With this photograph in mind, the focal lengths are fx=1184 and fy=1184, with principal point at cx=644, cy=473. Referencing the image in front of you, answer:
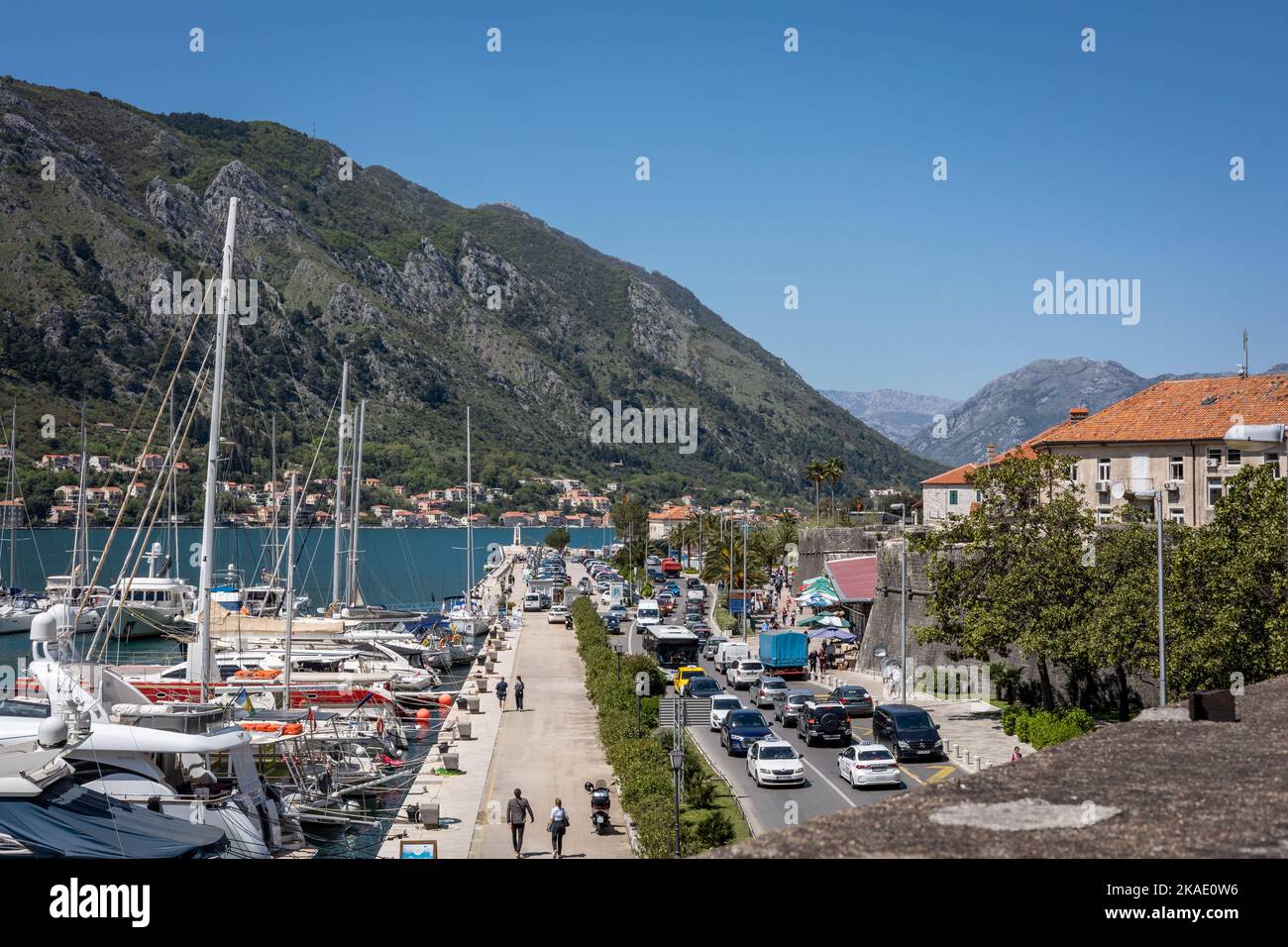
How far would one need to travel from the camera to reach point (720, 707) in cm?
3828

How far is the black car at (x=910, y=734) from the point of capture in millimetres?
31484

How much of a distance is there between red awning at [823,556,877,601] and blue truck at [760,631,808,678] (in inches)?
247

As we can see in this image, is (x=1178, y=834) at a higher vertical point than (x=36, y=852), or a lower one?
higher

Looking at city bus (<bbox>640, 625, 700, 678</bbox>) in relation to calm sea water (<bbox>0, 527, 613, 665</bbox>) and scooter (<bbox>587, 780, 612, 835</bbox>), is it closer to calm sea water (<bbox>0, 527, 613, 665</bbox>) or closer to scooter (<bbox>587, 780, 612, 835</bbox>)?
scooter (<bbox>587, 780, 612, 835</bbox>)

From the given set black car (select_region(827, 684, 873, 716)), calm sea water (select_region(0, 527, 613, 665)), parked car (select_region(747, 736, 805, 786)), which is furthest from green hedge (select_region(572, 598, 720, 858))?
calm sea water (select_region(0, 527, 613, 665))

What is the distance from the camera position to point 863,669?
181 feet

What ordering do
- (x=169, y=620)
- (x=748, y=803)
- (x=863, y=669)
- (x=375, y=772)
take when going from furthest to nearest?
(x=169, y=620)
(x=863, y=669)
(x=375, y=772)
(x=748, y=803)

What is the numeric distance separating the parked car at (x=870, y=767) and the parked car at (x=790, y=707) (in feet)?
25.4

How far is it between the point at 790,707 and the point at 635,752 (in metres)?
10.9

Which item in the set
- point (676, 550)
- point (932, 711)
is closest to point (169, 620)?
point (932, 711)

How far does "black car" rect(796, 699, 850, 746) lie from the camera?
3447 cm
